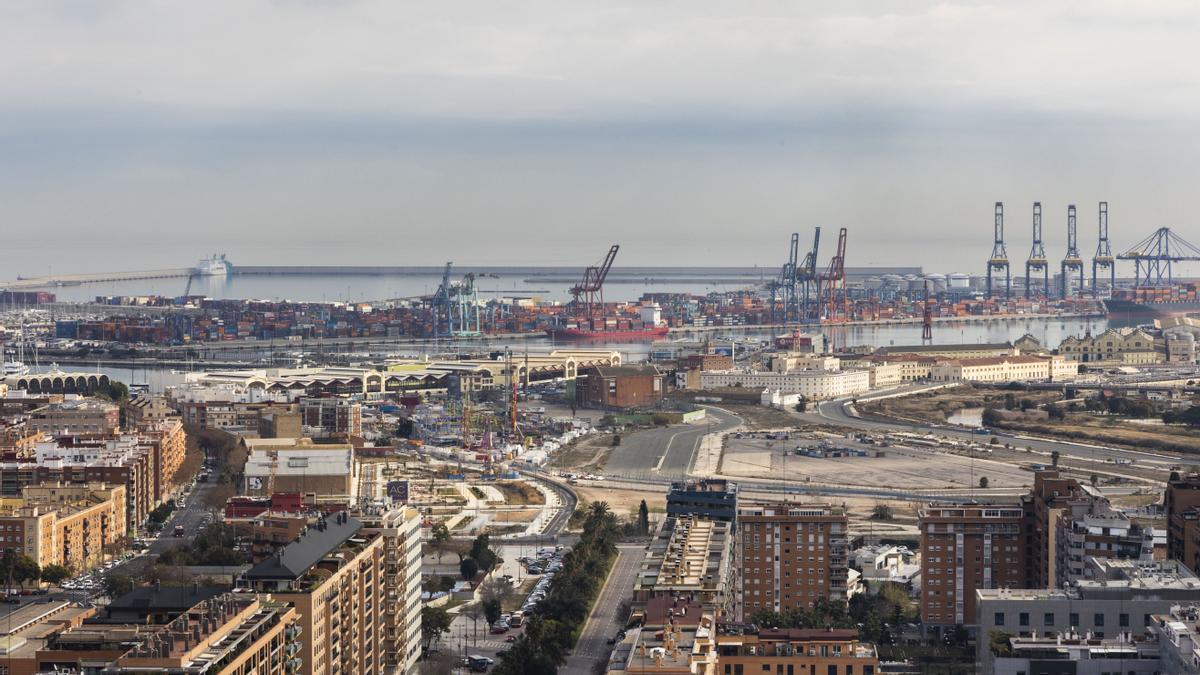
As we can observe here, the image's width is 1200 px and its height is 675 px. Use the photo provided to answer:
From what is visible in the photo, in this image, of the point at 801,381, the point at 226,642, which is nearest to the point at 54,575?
the point at 226,642

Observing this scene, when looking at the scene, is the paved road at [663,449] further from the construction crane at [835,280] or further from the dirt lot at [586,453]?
the construction crane at [835,280]

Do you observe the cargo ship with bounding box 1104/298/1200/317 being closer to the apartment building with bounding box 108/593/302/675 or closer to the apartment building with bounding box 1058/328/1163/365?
the apartment building with bounding box 1058/328/1163/365

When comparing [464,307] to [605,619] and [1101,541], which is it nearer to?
[605,619]

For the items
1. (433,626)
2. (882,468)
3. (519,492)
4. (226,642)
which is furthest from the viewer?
(882,468)

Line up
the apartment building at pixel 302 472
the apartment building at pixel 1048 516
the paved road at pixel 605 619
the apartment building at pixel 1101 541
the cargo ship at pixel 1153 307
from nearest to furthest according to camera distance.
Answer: the apartment building at pixel 1101 541
the paved road at pixel 605 619
the apartment building at pixel 1048 516
the apartment building at pixel 302 472
the cargo ship at pixel 1153 307

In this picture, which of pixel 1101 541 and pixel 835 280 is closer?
pixel 1101 541

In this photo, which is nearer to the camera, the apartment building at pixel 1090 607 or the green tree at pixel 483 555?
the apartment building at pixel 1090 607

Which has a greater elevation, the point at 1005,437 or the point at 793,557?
the point at 793,557

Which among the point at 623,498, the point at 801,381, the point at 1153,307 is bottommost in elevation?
the point at 623,498

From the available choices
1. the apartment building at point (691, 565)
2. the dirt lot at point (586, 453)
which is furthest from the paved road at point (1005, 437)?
the apartment building at point (691, 565)
